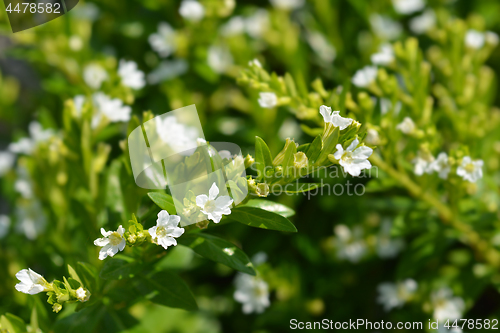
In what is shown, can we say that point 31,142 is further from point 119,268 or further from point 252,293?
point 252,293

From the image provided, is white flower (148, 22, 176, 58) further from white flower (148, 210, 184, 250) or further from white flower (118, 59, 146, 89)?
white flower (148, 210, 184, 250)

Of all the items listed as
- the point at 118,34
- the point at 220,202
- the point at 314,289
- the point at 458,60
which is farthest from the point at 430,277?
the point at 118,34

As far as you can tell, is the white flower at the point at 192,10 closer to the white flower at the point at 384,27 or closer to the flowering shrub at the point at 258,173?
the flowering shrub at the point at 258,173

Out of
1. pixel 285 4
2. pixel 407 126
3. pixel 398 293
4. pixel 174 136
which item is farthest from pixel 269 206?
pixel 285 4

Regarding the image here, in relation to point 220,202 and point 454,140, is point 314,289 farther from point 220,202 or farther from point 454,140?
point 220,202

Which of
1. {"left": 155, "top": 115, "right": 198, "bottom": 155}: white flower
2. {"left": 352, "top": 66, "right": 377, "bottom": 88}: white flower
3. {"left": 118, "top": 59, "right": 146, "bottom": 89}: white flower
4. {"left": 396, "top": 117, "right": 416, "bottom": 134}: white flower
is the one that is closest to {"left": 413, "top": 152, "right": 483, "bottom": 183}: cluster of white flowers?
{"left": 396, "top": 117, "right": 416, "bottom": 134}: white flower
